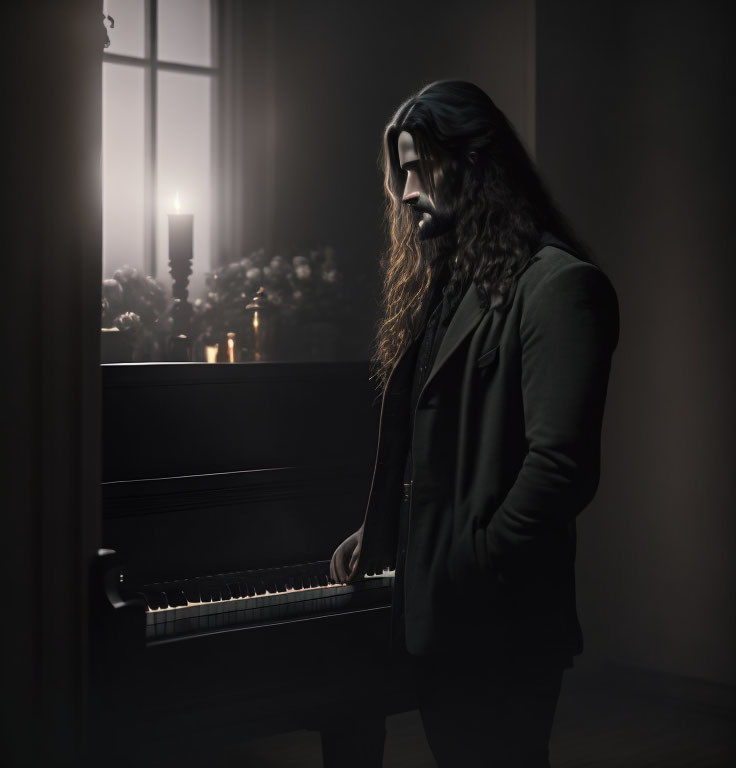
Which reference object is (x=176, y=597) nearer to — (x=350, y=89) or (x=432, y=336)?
(x=432, y=336)

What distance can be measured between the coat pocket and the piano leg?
39.9 inches

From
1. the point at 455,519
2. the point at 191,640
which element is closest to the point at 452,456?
the point at 455,519

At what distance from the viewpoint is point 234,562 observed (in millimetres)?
2383

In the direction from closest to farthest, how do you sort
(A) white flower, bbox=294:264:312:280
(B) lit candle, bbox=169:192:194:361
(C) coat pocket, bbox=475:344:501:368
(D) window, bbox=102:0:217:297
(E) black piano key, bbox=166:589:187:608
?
(C) coat pocket, bbox=475:344:501:368 → (E) black piano key, bbox=166:589:187:608 → (B) lit candle, bbox=169:192:194:361 → (A) white flower, bbox=294:264:312:280 → (D) window, bbox=102:0:217:297

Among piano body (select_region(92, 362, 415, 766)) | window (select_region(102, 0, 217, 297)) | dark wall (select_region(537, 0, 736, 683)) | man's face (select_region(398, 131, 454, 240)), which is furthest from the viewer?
window (select_region(102, 0, 217, 297))

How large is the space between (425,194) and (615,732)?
2.29 metres

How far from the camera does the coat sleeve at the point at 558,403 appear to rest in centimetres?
158

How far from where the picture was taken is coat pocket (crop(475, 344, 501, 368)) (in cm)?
168

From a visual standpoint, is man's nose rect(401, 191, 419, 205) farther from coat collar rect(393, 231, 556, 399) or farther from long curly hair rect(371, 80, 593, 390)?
coat collar rect(393, 231, 556, 399)

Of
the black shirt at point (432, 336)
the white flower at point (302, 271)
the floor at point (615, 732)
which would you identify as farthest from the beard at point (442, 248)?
the floor at point (615, 732)

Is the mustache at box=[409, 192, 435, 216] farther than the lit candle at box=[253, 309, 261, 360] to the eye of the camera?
No

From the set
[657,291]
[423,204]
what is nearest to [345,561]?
[423,204]

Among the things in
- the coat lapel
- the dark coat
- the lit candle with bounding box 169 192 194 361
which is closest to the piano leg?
the dark coat

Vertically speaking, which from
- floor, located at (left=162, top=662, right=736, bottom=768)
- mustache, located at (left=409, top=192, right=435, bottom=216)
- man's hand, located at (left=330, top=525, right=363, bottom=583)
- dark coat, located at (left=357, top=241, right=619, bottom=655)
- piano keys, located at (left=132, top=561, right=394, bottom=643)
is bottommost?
floor, located at (left=162, top=662, right=736, bottom=768)
